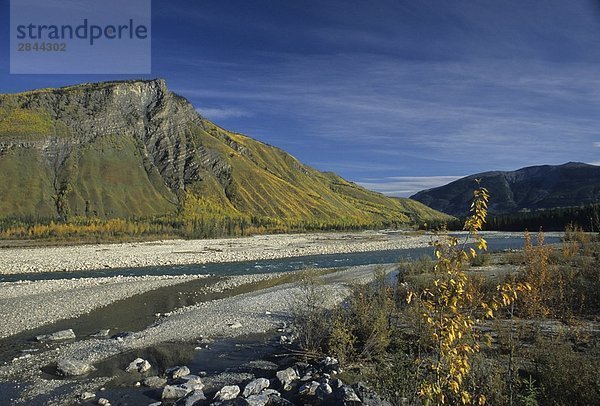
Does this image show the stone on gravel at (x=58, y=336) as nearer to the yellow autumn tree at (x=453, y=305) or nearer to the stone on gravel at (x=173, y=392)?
the stone on gravel at (x=173, y=392)

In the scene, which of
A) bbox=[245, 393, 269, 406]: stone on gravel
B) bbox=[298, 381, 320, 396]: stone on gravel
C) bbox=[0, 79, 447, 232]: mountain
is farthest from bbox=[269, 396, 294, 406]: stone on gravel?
bbox=[0, 79, 447, 232]: mountain

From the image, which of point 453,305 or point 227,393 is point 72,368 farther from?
point 453,305

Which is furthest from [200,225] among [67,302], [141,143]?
[67,302]

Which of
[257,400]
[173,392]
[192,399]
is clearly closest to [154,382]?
[173,392]

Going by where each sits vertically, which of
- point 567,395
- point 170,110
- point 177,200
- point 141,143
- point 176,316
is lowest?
point 176,316

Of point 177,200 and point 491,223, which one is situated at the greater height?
point 177,200

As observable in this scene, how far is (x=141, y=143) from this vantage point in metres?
178

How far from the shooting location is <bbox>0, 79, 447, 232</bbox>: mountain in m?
139

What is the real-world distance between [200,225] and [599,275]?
114 m

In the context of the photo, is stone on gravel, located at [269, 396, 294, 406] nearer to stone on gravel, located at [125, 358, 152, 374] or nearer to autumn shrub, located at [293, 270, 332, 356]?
autumn shrub, located at [293, 270, 332, 356]

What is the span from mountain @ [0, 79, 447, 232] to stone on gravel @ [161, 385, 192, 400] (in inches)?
5274

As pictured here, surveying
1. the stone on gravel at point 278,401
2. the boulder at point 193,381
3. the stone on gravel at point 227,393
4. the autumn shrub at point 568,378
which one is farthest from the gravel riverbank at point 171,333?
the autumn shrub at point 568,378

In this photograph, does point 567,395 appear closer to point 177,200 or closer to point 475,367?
point 475,367

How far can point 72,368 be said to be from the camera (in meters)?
14.3
